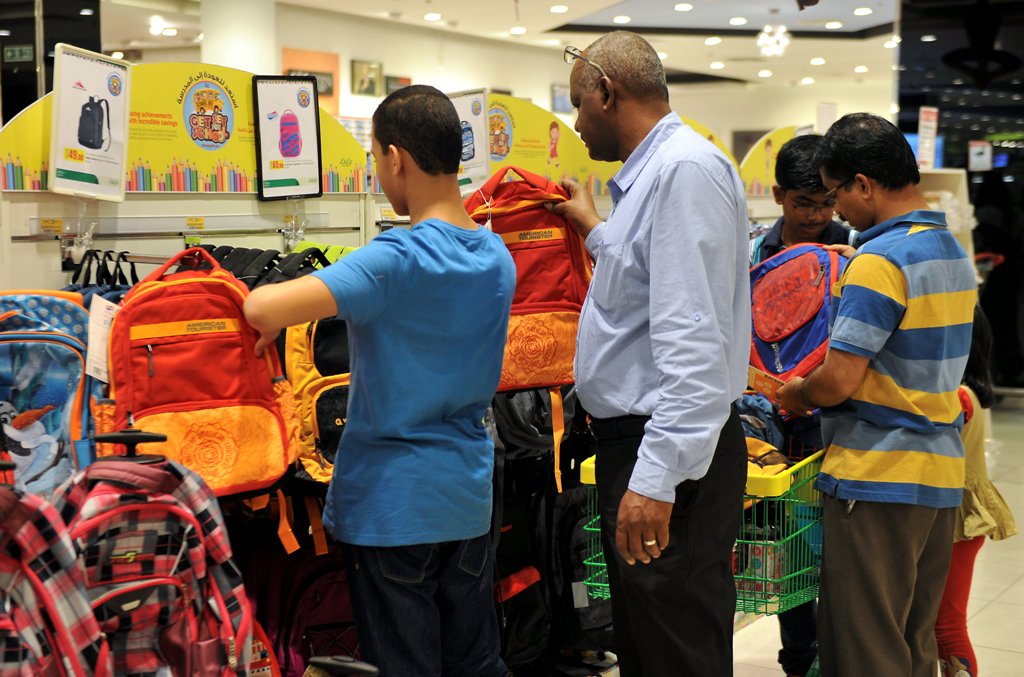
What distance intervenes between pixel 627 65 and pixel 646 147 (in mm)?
167

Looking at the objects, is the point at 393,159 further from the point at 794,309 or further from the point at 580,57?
the point at 794,309

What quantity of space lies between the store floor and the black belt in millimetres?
2049

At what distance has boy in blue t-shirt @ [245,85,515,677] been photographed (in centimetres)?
217

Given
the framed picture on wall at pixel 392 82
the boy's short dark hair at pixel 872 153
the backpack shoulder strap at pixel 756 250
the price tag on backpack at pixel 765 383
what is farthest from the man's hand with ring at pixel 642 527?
the framed picture on wall at pixel 392 82

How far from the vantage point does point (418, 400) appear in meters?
2.19

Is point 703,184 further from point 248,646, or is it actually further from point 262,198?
point 262,198

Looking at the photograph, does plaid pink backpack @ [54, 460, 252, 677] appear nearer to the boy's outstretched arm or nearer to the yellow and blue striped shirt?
the boy's outstretched arm

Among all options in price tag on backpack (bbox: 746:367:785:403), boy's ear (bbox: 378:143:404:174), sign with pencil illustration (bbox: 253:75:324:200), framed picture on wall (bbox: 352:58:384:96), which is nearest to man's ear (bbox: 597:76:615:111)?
boy's ear (bbox: 378:143:404:174)

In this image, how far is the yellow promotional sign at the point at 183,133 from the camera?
302cm

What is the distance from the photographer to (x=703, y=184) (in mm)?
2010

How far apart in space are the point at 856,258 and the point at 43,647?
6.51 ft

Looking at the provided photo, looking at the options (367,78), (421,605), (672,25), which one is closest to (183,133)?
(421,605)

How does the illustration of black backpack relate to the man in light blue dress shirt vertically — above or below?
above

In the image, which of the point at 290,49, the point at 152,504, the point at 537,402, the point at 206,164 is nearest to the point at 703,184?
the point at 152,504
